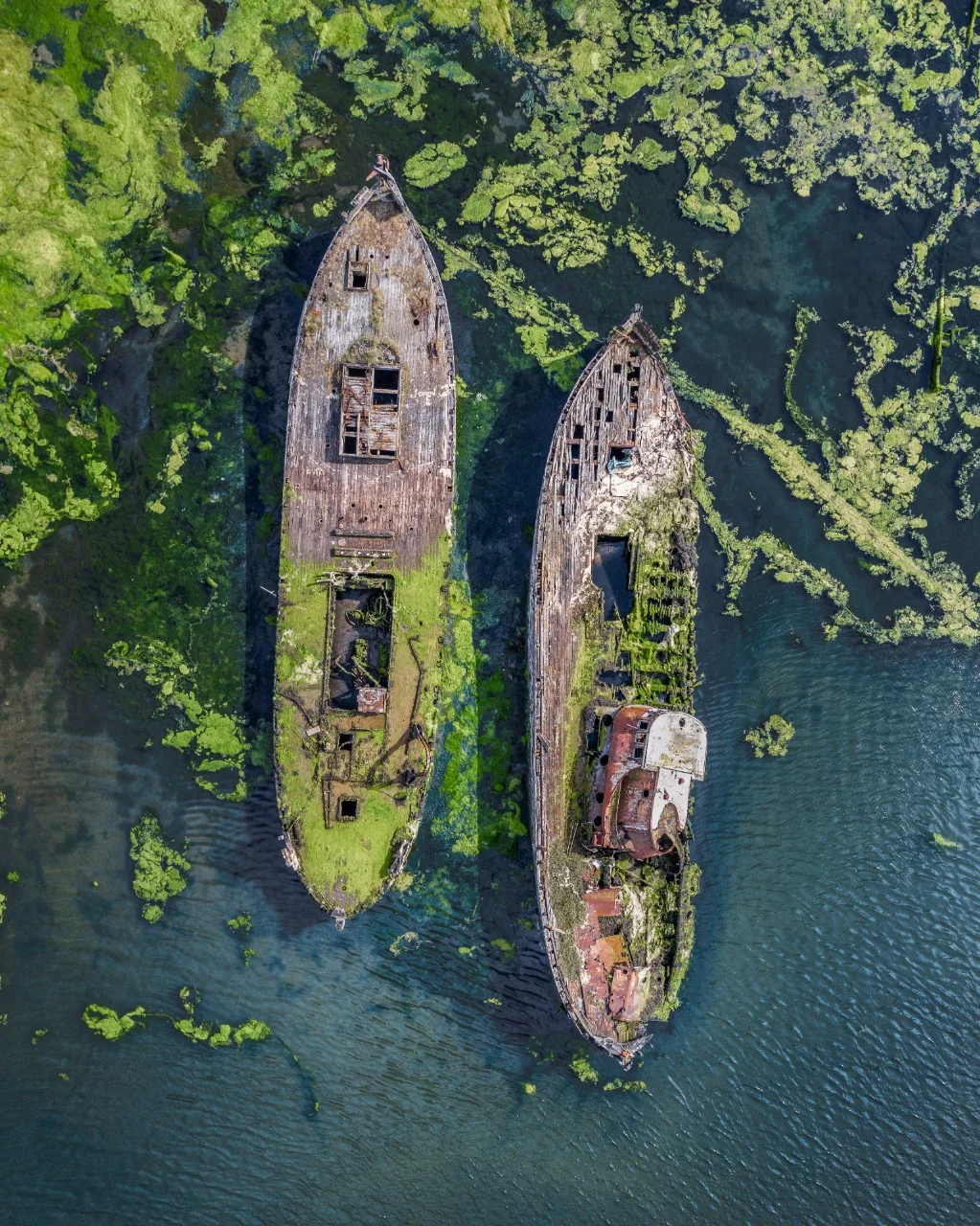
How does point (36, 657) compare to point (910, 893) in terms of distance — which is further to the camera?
point (910, 893)

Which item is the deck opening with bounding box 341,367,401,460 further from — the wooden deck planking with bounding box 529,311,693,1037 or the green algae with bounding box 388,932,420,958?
the green algae with bounding box 388,932,420,958

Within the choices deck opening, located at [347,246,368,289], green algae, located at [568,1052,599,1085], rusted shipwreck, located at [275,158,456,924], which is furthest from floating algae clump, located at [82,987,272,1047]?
deck opening, located at [347,246,368,289]

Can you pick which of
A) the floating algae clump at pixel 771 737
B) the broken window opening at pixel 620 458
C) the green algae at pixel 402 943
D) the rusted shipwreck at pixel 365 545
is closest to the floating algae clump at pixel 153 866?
the rusted shipwreck at pixel 365 545

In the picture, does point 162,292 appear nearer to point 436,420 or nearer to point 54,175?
point 54,175

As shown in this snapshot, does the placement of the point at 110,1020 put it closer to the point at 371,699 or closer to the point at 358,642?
the point at 371,699

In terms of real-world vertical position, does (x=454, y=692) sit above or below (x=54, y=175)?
below

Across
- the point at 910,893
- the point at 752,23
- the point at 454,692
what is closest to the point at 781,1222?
the point at 910,893
